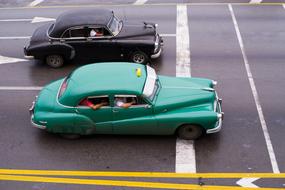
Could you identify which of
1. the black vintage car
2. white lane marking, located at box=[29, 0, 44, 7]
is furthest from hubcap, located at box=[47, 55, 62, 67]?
white lane marking, located at box=[29, 0, 44, 7]

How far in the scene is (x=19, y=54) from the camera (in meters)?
14.6

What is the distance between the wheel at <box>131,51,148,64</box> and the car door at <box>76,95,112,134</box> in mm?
4074

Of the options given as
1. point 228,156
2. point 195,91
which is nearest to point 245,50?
point 195,91

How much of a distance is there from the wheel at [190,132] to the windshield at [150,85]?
1.03 metres

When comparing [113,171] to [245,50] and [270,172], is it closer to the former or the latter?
[270,172]

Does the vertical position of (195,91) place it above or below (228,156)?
above

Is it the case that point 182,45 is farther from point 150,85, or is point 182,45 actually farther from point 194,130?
point 194,130

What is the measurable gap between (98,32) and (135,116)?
4.51m

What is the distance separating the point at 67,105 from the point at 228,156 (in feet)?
12.8

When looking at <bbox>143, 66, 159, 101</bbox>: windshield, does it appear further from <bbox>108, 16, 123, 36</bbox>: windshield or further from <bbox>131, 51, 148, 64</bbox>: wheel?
<bbox>108, 16, 123, 36</bbox>: windshield

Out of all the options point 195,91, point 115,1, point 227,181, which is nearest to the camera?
point 227,181

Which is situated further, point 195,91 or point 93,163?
point 195,91

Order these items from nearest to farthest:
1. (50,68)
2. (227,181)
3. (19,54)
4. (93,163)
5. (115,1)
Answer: (227,181) → (93,163) → (50,68) → (19,54) → (115,1)

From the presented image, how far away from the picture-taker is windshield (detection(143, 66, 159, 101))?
936cm
